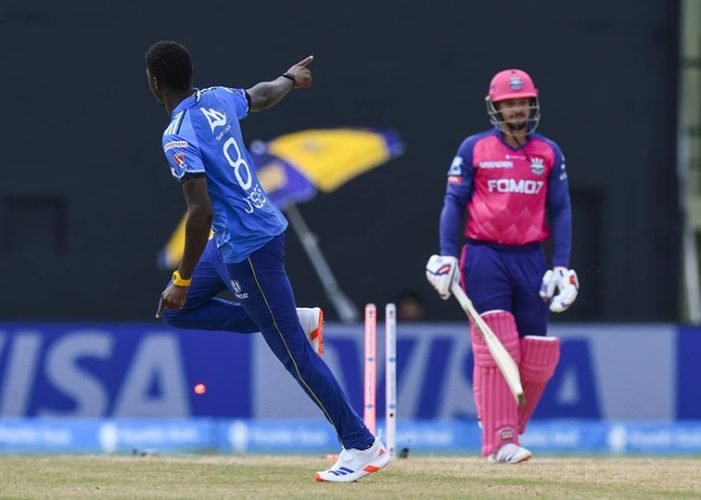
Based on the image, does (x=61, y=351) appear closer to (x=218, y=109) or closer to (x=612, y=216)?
(x=612, y=216)

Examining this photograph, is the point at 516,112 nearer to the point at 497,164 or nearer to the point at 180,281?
the point at 497,164

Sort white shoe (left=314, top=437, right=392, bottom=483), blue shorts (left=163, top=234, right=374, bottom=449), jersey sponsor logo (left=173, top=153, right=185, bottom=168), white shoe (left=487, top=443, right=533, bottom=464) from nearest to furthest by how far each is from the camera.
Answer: jersey sponsor logo (left=173, top=153, right=185, bottom=168), blue shorts (left=163, top=234, right=374, bottom=449), white shoe (left=314, top=437, right=392, bottom=483), white shoe (left=487, top=443, right=533, bottom=464)

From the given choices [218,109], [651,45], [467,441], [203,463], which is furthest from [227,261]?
[651,45]

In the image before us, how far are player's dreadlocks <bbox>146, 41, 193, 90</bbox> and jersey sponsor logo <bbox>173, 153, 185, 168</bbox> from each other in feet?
1.09

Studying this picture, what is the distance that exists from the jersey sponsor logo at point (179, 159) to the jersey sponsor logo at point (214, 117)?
0.20 meters

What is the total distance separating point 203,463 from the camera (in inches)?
301

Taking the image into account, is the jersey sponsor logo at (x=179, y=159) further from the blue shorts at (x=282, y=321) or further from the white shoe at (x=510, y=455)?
the white shoe at (x=510, y=455)

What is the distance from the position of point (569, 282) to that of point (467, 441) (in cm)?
279

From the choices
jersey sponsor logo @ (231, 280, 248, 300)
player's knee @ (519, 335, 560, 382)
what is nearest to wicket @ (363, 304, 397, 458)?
player's knee @ (519, 335, 560, 382)

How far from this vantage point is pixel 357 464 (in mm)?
A: 6562

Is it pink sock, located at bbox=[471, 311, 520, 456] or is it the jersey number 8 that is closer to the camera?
the jersey number 8

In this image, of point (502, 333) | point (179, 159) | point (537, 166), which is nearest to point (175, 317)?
point (179, 159)

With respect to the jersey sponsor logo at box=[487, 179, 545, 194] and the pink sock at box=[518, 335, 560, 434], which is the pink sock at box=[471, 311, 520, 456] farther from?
the jersey sponsor logo at box=[487, 179, 545, 194]

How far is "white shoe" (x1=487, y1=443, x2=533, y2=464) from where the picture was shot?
25.2 ft
